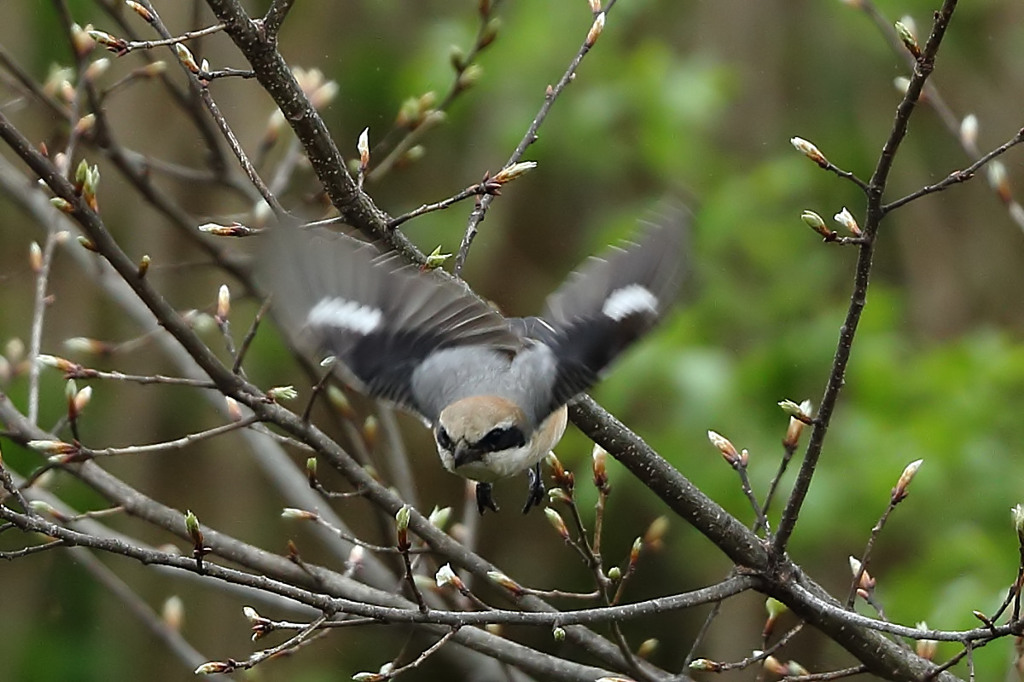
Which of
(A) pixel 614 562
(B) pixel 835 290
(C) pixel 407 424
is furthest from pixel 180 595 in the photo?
(B) pixel 835 290

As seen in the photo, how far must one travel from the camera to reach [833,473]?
418 cm

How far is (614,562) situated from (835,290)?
6.25 ft

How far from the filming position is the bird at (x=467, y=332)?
7.87ft

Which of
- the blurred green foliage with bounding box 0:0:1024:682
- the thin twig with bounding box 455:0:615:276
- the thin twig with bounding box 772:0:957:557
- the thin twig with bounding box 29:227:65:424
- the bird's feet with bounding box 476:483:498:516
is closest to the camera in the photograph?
the thin twig with bounding box 772:0:957:557

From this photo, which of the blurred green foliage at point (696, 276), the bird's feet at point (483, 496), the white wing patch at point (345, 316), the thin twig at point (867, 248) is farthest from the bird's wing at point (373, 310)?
the blurred green foliage at point (696, 276)

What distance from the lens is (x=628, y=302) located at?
2.41 meters

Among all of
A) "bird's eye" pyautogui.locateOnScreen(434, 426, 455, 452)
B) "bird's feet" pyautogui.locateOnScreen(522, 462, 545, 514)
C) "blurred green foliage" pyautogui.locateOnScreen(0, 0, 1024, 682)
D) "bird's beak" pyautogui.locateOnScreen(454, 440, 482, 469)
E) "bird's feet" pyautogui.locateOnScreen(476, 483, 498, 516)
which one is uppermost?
"blurred green foliage" pyautogui.locateOnScreen(0, 0, 1024, 682)

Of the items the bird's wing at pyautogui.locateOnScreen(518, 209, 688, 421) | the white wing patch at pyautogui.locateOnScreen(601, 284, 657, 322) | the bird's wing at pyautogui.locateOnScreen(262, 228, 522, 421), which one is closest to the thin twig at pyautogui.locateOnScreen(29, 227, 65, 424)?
the bird's wing at pyautogui.locateOnScreen(262, 228, 522, 421)

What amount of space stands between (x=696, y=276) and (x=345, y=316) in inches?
65.2

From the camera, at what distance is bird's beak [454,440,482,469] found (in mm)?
2475

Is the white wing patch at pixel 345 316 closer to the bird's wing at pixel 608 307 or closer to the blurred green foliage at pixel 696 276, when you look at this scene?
the bird's wing at pixel 608 307

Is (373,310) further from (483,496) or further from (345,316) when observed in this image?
(483,496)

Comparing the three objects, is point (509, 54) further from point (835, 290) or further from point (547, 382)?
point (547, 382)

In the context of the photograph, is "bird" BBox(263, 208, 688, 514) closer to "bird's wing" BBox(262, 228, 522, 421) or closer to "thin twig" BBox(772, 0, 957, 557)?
"bird's wing" BBox(262, 228, 522, 421)
